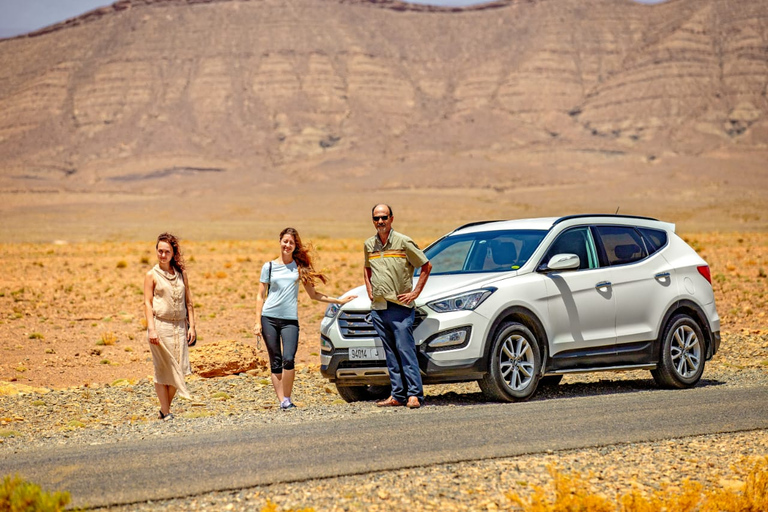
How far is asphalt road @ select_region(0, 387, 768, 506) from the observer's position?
22.3ft

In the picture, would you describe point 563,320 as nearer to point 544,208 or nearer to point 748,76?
point 544,208

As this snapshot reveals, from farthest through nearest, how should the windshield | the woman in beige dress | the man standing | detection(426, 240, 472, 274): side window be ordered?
detection(426, 240, 472, 274): side window < the windshield < the man standing < the woman in beige dress

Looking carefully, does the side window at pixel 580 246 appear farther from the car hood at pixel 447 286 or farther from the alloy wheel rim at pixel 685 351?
the alloy wheel rim at pixel 685 351

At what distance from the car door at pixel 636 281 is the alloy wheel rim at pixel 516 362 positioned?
1.35 m

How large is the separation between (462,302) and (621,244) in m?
2.60

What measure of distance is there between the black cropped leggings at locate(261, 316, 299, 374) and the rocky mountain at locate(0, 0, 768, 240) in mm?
123608

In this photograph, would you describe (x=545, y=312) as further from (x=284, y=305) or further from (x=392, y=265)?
(x=284, y=305)

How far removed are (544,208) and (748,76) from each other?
76.6m

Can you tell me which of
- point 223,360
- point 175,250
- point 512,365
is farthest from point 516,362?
point 223,360

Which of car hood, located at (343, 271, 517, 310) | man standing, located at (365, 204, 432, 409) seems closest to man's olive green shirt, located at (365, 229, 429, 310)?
man standing, located at (365, 204, 432, 409)

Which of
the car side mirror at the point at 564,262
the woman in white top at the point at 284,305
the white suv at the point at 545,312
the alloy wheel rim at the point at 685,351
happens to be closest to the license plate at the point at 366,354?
the white suv at the point at 545,312

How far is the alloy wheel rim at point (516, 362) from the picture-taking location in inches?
391

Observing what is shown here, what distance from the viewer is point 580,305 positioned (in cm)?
1062

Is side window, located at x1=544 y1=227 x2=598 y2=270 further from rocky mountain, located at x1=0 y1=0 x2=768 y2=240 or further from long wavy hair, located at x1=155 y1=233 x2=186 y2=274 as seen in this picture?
rocky mountain, located at x1=0 y1=0 x2=768 y2=240
